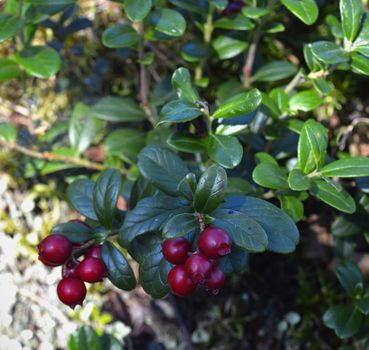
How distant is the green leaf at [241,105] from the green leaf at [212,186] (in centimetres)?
25

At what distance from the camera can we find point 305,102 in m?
1.79

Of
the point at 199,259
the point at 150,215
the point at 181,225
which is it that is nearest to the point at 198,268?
the point at 199,259

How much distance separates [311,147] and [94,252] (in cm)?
65

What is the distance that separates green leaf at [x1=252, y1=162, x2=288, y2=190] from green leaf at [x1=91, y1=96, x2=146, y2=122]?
80 centimetres

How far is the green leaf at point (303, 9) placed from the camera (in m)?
1.64

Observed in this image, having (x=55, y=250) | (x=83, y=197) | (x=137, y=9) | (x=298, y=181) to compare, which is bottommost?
(x=83, y=197)

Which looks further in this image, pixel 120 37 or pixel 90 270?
pixel 120 37

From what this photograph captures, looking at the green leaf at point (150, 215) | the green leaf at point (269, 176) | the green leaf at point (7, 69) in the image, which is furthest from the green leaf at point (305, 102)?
the green leaf at point (7, 69)

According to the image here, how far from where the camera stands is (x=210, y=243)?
113 cm

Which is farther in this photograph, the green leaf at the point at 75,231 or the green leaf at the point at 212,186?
the green leaf at the point at 75,231

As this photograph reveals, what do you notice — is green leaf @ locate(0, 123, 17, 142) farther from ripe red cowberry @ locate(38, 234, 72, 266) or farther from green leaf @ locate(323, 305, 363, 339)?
green leaf @ locate(323, 305, 363, 339)

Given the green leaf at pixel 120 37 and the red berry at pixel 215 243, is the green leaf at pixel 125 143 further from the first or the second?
the red berry at pixel 215 243

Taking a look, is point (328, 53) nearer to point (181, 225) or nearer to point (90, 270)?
point (181, 225)

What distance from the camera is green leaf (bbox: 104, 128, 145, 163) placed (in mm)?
2130
